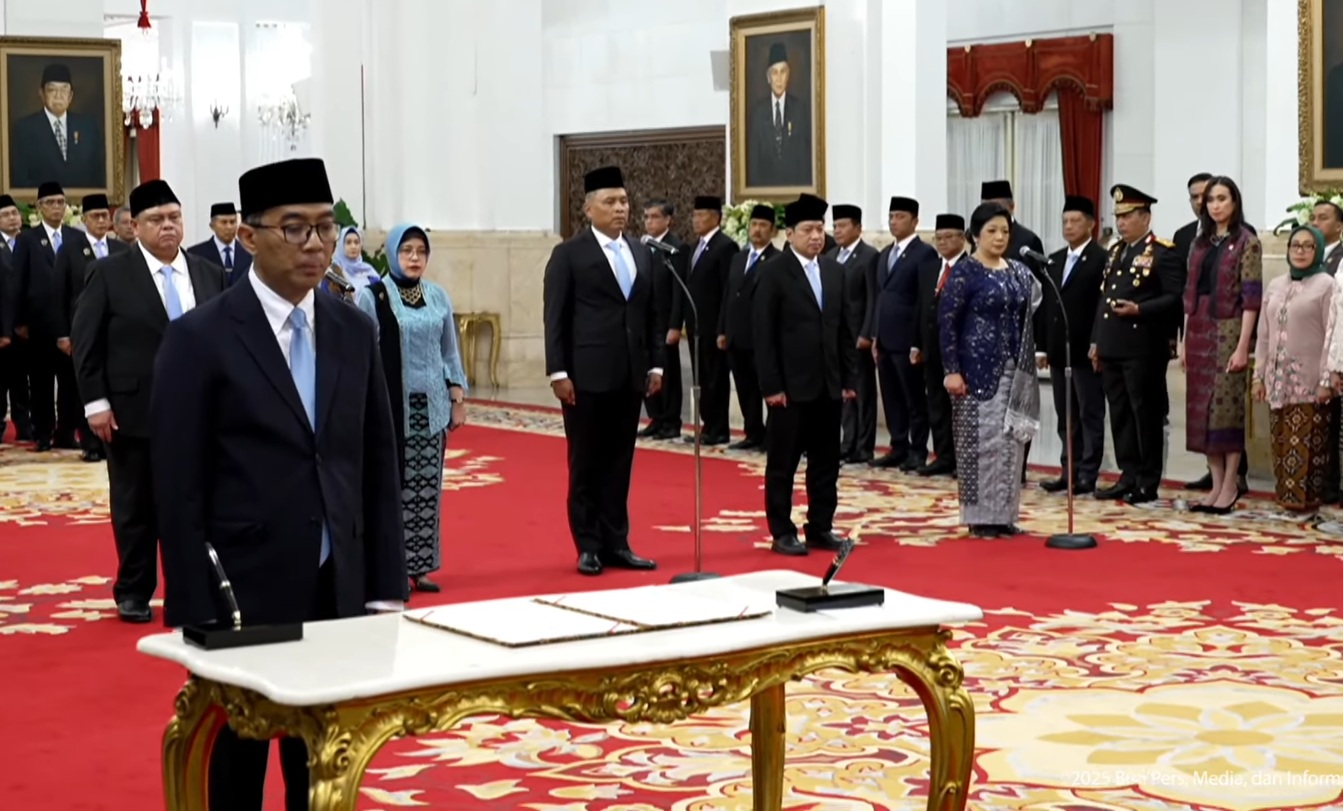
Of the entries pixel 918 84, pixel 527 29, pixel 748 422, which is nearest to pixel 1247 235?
pixel 748 422

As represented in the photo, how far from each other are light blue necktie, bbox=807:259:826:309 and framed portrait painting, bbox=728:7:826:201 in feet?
20.8

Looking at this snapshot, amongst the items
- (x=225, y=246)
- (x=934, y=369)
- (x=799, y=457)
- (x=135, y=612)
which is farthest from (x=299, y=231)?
(x=225, y=246)

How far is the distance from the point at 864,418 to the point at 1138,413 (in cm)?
253

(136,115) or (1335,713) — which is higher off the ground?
(136,115)

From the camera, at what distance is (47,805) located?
5137 millimetres

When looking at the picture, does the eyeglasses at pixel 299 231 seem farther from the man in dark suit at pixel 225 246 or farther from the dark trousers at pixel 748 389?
the man in dark suit at pixel 225 246

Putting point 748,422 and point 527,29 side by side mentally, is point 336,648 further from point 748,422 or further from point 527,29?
point 527,29

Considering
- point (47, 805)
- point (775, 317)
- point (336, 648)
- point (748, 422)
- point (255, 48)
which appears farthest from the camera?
point (255, 48)

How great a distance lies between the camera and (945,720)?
13.6ft

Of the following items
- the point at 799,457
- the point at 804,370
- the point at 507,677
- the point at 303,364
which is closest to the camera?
the point at 507,677

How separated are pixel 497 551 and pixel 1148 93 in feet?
43.1

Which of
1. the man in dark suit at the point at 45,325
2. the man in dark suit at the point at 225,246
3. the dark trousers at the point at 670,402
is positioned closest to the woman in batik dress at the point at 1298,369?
the dark trousers at the point at 670,402

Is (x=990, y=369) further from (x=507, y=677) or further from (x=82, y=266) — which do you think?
(x=82, y=266)

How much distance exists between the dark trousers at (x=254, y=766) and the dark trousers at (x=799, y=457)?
18.0 ft
